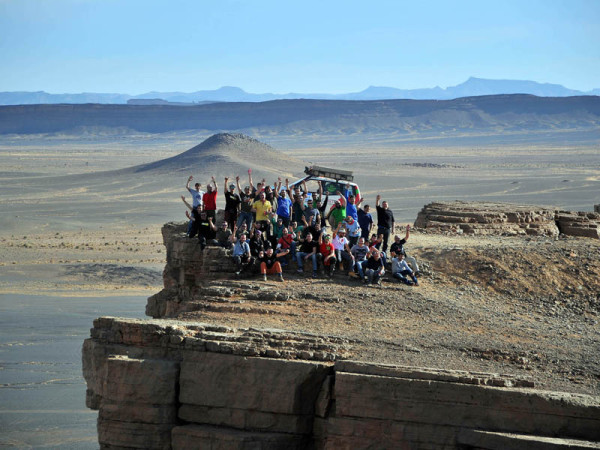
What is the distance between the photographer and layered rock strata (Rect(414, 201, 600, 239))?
79.5ft

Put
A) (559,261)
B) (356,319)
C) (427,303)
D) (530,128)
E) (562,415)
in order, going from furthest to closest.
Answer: (530,128)
(559,261)
(427,303)
(356,319)
(562,415)

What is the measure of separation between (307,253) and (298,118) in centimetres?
17197

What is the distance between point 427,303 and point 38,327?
1267cm

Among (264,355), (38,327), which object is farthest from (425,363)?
(38,327)

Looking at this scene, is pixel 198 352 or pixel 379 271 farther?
pixel 379 271

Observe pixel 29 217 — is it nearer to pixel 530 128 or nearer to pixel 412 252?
pixel 412 252

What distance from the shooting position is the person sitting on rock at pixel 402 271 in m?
17.8

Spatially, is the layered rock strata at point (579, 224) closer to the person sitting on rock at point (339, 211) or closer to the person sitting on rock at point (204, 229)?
the person sitting on rock at point (339, 211)

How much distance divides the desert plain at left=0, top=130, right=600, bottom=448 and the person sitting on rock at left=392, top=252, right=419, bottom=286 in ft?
1.24

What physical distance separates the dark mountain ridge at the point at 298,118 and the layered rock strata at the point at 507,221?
155m

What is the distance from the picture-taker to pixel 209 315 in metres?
15.4

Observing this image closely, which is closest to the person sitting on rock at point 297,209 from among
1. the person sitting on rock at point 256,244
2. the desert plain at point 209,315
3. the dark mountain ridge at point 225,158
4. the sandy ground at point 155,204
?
the person sitting on rock at point 256,244

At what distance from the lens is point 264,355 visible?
13.1 metres

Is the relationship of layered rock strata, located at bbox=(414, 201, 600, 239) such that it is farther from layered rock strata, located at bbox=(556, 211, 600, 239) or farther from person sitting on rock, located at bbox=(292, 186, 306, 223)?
person sitting on rock, located at bbox=(292, 186, 306, 223)
